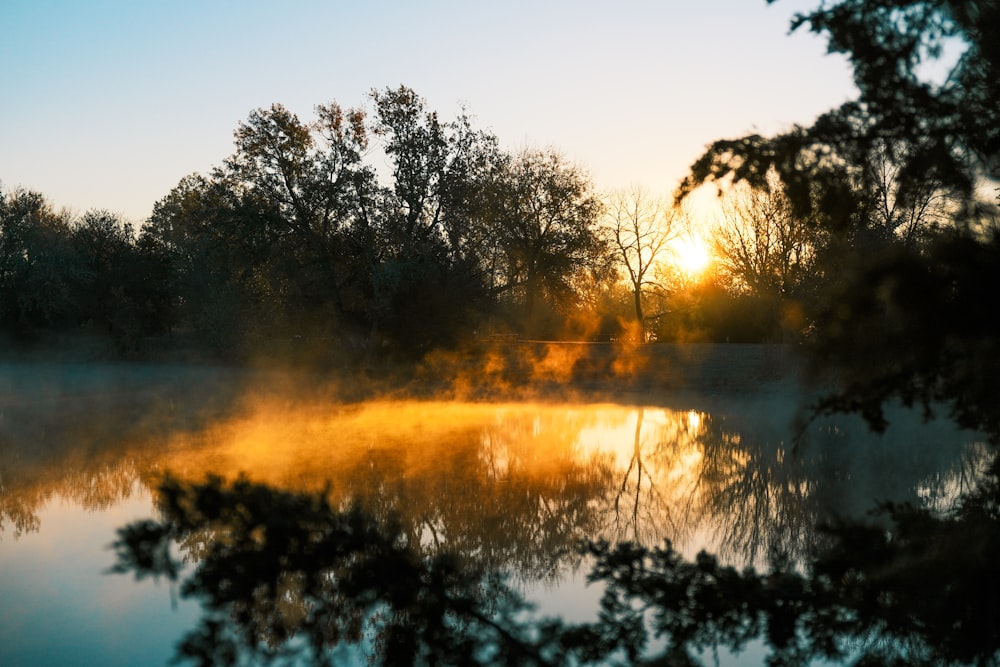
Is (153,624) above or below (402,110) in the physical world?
below

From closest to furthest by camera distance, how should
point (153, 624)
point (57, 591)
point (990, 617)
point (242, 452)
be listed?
point (990, 617)
point (153, 624)
point (57, 591)
point (242, 452)

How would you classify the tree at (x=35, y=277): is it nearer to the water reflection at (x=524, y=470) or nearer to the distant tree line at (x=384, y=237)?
the distant tree line at (x=384, y=237)

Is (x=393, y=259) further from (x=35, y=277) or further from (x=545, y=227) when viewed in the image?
(x=35, y=277)

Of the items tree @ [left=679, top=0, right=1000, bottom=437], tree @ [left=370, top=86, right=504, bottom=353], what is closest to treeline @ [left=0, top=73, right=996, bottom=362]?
tree @ [left=370, top=86, right=504, bottom=353]

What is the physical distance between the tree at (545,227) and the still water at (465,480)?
13322 millimetres

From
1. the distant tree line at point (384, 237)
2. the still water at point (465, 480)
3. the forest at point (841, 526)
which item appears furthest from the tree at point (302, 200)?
the forest at point (841, 526)

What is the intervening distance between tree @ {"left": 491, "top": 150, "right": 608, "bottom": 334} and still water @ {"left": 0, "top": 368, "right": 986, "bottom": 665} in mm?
13322

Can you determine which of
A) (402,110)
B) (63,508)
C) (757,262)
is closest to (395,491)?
(63,508)

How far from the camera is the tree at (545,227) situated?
3462 cm

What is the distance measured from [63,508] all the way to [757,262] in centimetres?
2106

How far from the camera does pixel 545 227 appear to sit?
35.6 metres

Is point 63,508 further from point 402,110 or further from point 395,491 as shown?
point 402,110

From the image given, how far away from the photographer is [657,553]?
4031 mm

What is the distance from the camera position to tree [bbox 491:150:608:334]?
3462 centimetres
